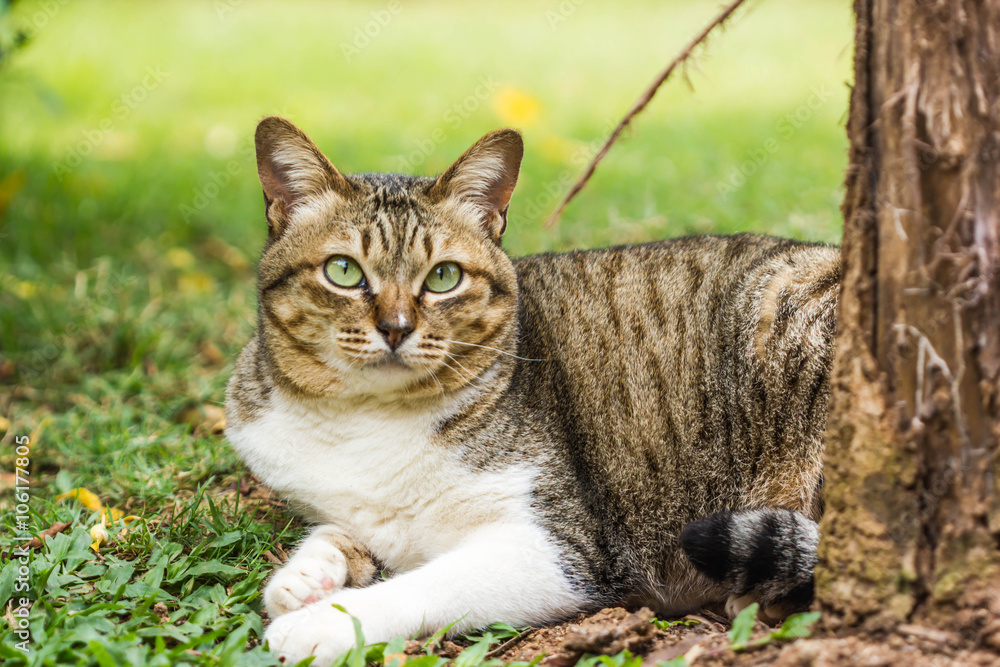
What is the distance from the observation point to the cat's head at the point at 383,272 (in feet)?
8.84

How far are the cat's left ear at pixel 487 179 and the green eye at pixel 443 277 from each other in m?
0.28

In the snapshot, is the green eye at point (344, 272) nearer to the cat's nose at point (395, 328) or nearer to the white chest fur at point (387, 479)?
the cat's nose at point (395, 328)

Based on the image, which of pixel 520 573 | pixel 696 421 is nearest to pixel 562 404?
pixel 696 421

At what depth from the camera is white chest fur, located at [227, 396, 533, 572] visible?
9.23 ft

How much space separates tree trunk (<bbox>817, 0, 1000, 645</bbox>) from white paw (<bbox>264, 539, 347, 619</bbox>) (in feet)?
5.09

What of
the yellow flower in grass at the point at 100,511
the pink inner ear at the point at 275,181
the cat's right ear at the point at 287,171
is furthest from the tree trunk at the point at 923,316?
the yellow flower in grass at the point at 100,511

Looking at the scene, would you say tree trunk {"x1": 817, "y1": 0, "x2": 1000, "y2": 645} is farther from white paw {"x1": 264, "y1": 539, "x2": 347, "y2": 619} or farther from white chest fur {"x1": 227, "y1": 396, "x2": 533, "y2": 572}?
white paw {"x1": 264, "y1": 539, "x2": 347, "y2": 619}

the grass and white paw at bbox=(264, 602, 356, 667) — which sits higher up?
the grass

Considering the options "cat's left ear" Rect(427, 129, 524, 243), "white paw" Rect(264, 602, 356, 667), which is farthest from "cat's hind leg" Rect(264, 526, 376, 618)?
"cat's left ear" Rect(427, 129, 524, 243)

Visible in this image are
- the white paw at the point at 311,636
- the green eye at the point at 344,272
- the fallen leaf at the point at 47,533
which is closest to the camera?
the white paw at the point at 311,636

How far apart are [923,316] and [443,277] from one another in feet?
5.10

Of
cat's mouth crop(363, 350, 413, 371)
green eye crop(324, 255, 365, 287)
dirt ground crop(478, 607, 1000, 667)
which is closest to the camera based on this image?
dirt ground crop(478, 607, 1000, 667)

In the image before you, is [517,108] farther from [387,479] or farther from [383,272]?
[387,479]

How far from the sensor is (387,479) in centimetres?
281
